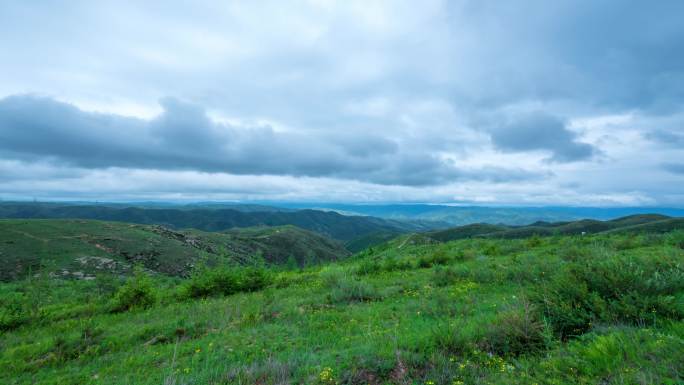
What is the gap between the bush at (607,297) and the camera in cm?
507

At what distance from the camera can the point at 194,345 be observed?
7062 millimetres

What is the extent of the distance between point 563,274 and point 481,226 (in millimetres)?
179433

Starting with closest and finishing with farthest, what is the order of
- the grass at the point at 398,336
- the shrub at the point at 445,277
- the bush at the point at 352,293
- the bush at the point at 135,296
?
the grass at the point at 398,336 → the bush at the point at 352,293 → the shrub at the point at 445,277 → the bush at the point at 135,296

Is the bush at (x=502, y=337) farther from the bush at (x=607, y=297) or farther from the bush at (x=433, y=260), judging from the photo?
the bush at (x=433, y=260)

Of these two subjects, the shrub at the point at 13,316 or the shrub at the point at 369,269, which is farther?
the shrub at the point at 369,269

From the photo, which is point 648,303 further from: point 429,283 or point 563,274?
point 429,283

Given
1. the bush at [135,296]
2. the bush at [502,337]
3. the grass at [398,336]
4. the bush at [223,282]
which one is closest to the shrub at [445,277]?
the grass at [398,336]

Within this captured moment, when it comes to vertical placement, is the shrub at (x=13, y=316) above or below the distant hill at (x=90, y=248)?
above

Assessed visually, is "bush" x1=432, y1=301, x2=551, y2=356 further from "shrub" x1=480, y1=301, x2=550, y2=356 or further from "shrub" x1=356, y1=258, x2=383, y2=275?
"shrub" x1=356, y1=258, x2=383, y2=275

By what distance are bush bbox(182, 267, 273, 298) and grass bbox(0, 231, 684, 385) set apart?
1.81m

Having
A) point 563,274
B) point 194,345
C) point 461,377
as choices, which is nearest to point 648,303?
point 563,274

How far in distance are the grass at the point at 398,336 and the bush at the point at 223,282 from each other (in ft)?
5.95

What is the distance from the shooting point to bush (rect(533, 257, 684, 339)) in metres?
5.07

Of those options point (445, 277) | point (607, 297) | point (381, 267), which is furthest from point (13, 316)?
point (607, 297)
